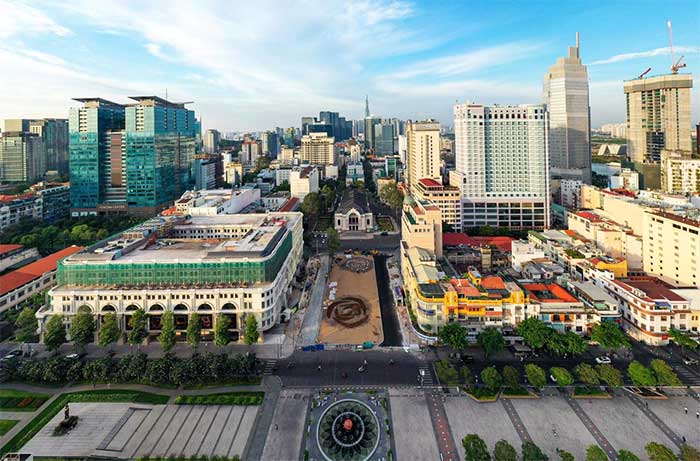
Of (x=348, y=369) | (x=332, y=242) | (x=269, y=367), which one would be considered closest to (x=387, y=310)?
(x=348, y=369)

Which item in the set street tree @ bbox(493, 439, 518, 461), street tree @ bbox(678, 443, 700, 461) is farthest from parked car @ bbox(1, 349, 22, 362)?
street tree @ bbox(678, 443, 700, 461)

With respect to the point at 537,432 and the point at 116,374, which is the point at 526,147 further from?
the point at 116,374

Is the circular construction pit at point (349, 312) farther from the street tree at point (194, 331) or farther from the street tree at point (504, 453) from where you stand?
the street tree at point (504, 453)

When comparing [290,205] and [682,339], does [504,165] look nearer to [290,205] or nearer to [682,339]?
[290,205]

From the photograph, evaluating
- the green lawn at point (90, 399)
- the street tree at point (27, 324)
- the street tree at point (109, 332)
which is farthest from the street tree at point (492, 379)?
the street tree at point (27, 324)

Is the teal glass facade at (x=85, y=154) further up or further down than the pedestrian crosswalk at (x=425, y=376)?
further up

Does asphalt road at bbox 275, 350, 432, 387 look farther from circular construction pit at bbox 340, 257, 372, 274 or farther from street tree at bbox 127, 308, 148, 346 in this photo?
circular construction pit at bbox 340, 257, 372, 274

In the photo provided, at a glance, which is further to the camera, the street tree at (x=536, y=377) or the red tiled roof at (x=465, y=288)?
the red tiled roof at (x=465, y=288)
